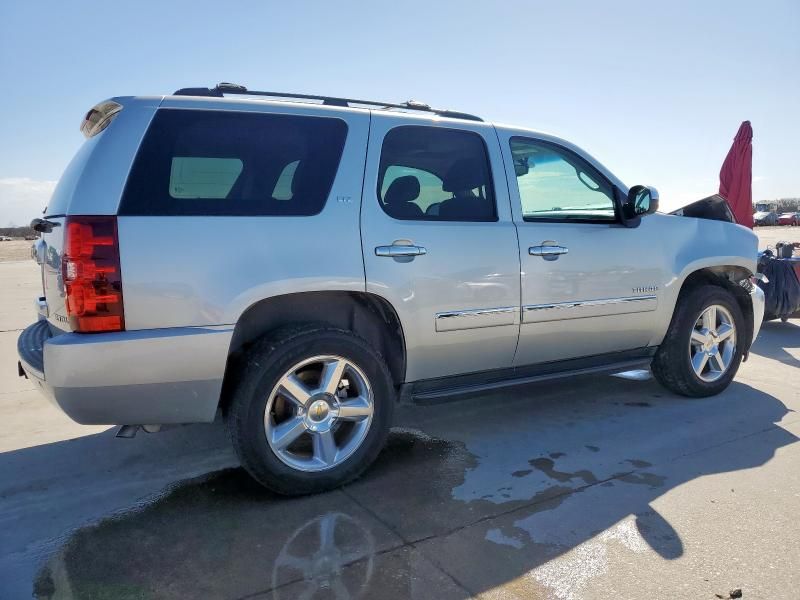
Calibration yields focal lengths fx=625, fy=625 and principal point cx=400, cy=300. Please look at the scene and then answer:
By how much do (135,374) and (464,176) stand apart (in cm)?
209

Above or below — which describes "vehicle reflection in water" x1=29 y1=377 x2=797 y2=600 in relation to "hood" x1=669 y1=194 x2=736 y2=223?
below

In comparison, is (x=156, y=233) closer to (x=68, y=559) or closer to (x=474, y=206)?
(x=68, y=559)

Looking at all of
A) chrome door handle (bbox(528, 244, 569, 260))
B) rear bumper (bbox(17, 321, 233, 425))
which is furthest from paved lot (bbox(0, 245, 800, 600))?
chrome door handle (bbox(528, 244, 569, 260))

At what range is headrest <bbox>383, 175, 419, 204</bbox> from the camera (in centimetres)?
331

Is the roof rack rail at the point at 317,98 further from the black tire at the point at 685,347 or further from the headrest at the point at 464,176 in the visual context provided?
the black tire at the point at 685,347

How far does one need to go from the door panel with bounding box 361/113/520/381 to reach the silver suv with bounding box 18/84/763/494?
0.01 m

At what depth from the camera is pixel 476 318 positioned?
349 cm

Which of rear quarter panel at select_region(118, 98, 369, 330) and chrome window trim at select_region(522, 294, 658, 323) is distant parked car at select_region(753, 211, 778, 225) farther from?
rear quarter panel at select_region(118, 98, 369, 330)

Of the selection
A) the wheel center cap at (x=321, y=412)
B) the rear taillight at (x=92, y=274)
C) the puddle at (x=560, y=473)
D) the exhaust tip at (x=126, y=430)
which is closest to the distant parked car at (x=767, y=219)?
the puddle at (x=560, y=473)

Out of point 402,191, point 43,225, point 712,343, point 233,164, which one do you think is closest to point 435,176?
point 402,191

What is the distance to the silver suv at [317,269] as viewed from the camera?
2668 mm

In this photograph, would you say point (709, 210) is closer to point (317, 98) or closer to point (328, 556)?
point (317, 98)

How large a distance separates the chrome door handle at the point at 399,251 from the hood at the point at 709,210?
2456 mm

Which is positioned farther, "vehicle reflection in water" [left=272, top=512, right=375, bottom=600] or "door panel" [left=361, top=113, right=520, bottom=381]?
"door panel" [left=361, top=113, right=520, bottom=381]
